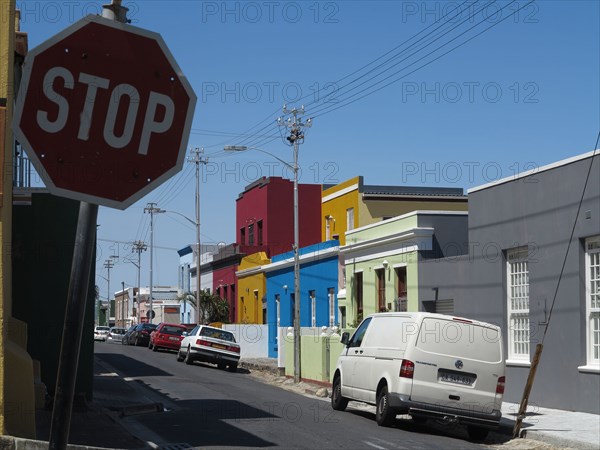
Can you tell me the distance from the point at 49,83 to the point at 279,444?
36.3 ft

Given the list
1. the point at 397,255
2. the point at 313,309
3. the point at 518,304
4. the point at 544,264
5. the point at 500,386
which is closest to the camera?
the point at 500,386

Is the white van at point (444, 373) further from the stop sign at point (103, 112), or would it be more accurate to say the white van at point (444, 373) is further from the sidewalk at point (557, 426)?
the stop sign at point (103, 112)

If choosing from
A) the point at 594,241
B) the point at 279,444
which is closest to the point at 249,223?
the point at 594,241

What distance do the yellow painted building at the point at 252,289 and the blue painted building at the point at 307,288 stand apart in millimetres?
1221

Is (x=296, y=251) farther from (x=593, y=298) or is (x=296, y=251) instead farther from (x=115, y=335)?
(x=115, y=335)

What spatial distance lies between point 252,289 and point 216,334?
14.2m

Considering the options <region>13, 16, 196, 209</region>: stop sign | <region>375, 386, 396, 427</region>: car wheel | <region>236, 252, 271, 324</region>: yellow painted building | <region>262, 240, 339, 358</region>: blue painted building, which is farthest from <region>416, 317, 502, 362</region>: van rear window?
<region>236, 252, 271, 324</region>: yellow painted building

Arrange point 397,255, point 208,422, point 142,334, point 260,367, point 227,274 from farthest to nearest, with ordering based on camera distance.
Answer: point 227,274 → point 142,334 → point 260,367 → point 397,255 → point 208,422

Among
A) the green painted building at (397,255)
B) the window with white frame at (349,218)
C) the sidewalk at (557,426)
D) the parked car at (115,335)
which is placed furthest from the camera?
the parked car at (115,335)

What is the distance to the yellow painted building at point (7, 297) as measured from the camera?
10305 mm

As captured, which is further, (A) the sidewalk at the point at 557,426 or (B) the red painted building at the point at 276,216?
(B) the red painted building at the point at 276,216

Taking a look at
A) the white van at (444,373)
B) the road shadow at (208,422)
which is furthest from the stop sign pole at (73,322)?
the white van at (444,373)

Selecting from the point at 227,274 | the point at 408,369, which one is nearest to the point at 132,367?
the point at 408,369

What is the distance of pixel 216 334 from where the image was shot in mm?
38094
